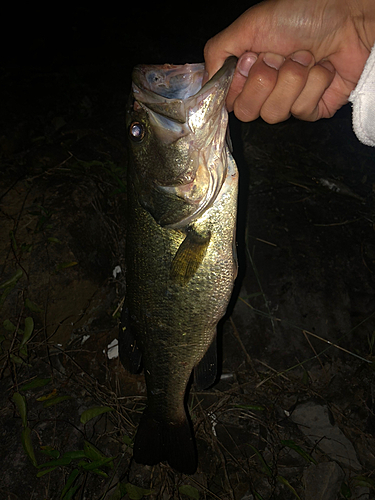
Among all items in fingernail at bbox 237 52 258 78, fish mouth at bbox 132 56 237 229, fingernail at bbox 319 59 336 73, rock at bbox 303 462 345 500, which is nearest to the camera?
fish mouth at bbox 132 56 237 229

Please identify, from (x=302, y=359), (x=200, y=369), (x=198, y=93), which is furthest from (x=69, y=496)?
(x=198, y=93)

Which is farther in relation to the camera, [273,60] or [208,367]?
[208,367]

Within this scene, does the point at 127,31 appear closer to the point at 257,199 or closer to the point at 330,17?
the point at 257,199

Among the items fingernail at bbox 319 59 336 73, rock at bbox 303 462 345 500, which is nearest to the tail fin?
rock at bbox 303 462 345 500

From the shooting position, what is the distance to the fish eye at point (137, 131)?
170 cm

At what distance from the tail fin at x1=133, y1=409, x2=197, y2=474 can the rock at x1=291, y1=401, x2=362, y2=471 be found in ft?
3.78

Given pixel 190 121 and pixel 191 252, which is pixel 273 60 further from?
pixel 191 252

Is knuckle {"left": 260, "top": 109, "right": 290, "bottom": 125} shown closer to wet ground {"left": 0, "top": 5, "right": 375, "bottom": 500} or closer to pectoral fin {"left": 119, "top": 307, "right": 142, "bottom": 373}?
pectoral fin {"left": 119, "top": 307, "right": 142, "bottom": 373}

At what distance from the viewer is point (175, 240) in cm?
182

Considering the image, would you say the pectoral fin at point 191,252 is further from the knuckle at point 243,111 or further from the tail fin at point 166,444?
the tail fin at point 166,444

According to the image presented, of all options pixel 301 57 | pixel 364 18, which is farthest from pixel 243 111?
pixel 364 18

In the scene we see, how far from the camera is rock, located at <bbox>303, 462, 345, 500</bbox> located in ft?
8.08

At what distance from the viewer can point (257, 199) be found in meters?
3.87

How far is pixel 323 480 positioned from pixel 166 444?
53.5 inches
